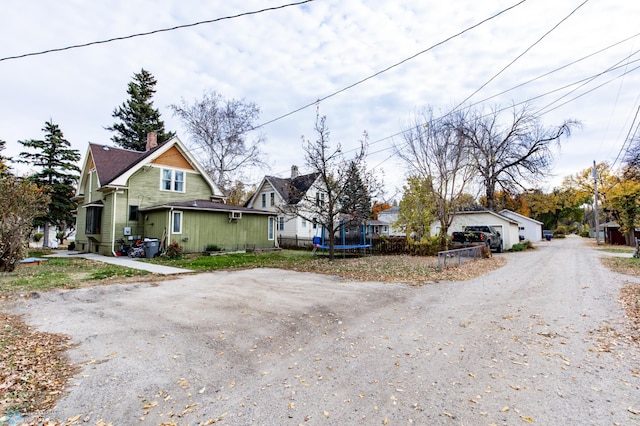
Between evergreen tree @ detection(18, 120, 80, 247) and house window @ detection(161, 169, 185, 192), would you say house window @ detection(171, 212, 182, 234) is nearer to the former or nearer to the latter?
house window @ detection(161, 169, 185, 192)

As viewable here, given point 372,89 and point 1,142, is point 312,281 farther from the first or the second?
point 1,142

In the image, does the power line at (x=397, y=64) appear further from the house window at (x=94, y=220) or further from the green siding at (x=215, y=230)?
the house window at (x=94, y=220)

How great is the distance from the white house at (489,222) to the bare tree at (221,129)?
61.7 feet

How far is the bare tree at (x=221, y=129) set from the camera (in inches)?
1131

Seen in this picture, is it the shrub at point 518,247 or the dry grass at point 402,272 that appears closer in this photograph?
the dry grass at point 402,272

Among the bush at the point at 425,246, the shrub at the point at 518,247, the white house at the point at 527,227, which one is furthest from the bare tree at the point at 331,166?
the white house at the point at 527,227

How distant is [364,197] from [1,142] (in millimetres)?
34278

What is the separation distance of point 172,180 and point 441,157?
1703 centimetres

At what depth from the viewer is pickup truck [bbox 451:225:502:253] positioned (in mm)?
20062

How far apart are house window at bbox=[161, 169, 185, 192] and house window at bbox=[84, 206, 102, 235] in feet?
13.3

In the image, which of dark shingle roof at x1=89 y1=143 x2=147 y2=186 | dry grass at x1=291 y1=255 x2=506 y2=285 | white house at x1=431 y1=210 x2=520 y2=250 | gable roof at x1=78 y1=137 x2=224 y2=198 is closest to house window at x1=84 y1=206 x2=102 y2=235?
gable roof at x1=78 y1=137 x2=224 y2=198

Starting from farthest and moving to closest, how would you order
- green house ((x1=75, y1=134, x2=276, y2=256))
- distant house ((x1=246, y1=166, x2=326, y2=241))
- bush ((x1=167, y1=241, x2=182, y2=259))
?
distant house ((x1=246, y1=166, x2=326, y2=241))
green house ((x1=75, y1=134, x2=276, y2=256))
bush ((x1=167, y1=241, x2=182, y2=259))

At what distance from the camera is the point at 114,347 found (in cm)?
452

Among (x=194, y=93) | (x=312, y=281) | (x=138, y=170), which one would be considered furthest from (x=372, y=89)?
(x=194, y=93)
